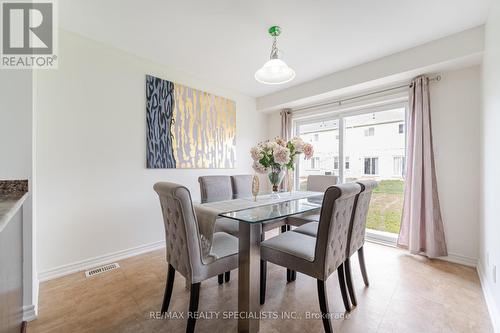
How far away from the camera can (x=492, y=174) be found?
5.59ft

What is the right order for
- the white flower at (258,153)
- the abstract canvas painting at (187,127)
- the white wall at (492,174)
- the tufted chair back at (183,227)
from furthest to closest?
the abstract canvas painting at (187,127) → the white flower at (258,153) → the white wall at (492,174) → the tufted chair back at (183,227)

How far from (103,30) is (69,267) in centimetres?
245

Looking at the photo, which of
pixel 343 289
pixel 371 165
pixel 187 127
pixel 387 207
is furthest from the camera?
pixel 371 165

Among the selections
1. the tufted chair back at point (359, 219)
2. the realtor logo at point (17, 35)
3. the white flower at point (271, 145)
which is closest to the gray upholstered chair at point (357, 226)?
the tufted chair back at point (359, 219)

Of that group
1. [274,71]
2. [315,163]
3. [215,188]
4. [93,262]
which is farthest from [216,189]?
[315,163]

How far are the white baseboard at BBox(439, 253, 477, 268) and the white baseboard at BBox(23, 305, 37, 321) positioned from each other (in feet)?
12.9

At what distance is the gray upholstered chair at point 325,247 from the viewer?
51.2 inches

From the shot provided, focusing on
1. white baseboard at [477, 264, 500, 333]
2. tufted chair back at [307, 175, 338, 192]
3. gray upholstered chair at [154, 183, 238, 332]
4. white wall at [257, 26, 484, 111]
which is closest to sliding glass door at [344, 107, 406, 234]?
white wall at [257, 26, 484, 111]

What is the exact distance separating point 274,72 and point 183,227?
1.65 meters

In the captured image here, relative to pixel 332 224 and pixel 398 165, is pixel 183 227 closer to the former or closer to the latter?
pixel 332 224

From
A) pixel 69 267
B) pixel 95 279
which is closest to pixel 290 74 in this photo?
pixel 95 279

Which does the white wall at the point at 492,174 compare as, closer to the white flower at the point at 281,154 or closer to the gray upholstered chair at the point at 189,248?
the white flower at the point at 281,154

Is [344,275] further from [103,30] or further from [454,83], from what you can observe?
[103,30]

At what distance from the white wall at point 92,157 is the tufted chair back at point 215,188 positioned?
2.61ft
